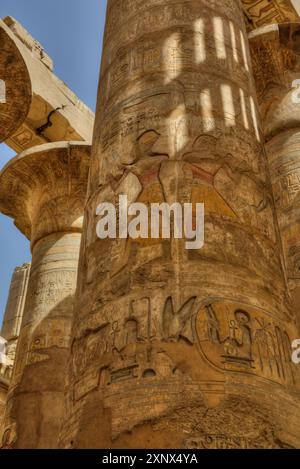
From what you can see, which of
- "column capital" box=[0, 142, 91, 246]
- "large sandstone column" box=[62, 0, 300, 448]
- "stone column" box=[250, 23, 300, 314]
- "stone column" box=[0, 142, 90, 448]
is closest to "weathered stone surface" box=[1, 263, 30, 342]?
"stone column" box=[0, 142, 90, 448]

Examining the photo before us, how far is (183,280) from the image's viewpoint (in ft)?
9.32

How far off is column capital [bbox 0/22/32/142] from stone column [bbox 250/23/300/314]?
9.36 feet

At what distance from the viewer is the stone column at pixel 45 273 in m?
6.55

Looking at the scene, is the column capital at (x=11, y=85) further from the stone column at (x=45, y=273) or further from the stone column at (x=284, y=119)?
the stone column at (x=284, y=119)

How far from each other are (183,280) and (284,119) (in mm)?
4682

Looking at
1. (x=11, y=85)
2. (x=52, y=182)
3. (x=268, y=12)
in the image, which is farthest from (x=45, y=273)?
(x=268, y=12)

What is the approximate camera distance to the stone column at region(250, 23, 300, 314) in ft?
19.4

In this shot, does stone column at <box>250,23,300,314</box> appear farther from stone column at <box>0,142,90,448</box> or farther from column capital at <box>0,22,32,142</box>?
column capital at <box>0,22,32,142</box>

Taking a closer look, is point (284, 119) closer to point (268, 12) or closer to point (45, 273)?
point (45, 273)

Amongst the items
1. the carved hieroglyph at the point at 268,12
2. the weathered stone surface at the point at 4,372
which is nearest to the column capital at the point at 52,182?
the weathered stone surface at the point at 4,372

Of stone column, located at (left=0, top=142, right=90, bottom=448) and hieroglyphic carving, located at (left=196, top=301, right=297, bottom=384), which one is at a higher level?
stone column, located at (left=0, top=142, right=90, bottom=448)

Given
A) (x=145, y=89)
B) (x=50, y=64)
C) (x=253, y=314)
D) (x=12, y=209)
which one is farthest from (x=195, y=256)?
(x=50, y=64)

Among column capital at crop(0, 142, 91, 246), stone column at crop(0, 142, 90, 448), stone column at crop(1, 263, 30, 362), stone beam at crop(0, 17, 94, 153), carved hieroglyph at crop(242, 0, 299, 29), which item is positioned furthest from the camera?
stone column at crop(1, 263, 30, 362)

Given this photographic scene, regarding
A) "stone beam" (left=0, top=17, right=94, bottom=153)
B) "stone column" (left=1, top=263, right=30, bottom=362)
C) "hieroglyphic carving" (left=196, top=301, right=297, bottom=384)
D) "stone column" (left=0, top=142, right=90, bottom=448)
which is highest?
"stone beam" (left=0, top=17, right=94, bottom=153)
